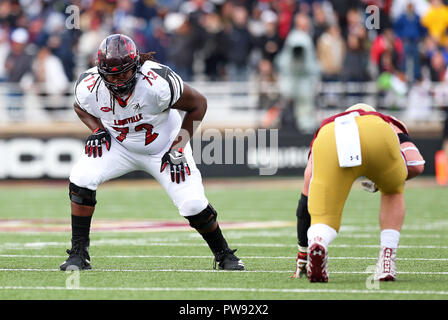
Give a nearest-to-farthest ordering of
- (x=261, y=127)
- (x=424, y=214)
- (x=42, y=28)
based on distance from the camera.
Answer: (x=424, y=214) → (x=261, y=127) → (x=42, y=28)

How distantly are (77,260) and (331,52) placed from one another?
11.8 metres

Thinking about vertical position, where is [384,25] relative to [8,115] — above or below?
above

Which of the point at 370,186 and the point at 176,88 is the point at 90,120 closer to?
the point at 176,88

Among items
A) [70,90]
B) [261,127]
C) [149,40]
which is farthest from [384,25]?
[70,90]

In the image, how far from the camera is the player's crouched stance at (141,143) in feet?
22.7

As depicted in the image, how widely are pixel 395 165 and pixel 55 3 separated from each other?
1485cm

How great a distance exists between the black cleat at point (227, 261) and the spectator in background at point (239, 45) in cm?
1123

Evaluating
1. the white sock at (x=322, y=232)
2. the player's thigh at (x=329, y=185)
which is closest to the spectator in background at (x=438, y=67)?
the player's thigh at (x=329, y=185)

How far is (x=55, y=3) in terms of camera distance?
19797mm

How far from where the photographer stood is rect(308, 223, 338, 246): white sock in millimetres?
5863

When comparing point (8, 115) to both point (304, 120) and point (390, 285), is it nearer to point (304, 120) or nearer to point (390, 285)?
point (304, 120)

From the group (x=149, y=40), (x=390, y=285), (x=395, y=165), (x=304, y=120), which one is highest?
(x=149, y=40)

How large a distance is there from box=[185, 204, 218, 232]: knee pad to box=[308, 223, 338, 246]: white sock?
4.18 ft

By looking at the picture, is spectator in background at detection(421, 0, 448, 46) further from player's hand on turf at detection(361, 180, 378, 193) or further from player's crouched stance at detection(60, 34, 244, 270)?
player's hand on turf at detection(361, 180, 378, 193)
